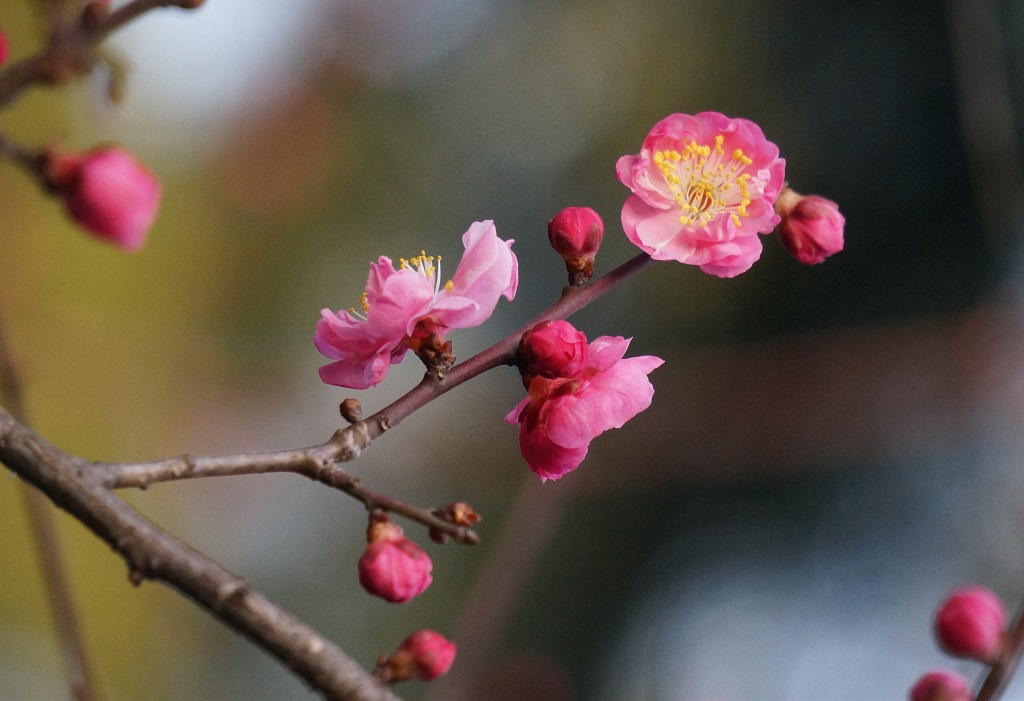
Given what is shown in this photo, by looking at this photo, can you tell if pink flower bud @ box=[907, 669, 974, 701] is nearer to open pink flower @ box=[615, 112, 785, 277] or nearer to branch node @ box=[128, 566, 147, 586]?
open pink flower @ box=[615, 112, 785, 277]

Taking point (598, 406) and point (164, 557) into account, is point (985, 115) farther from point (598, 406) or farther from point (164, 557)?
point (164, 557)

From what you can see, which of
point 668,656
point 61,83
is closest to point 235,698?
point 668,656

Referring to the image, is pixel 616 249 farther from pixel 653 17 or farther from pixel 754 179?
pixel 754 179

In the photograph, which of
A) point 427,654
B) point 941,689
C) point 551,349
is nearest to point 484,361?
point 551,349

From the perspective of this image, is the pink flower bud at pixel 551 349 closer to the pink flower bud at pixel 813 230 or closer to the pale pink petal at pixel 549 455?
the pale pink petal at pixel 549 455

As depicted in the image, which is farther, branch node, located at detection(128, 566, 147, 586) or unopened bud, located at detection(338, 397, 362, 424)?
unopened bud, located at detection(338, 397, 362, 424)

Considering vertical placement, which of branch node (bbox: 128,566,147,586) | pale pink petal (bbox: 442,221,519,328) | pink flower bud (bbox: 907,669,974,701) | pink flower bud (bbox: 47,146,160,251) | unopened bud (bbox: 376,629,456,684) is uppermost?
pale pink petal (bbox: 442,221,519,328)

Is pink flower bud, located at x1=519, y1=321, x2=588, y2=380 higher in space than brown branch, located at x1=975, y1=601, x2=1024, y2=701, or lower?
higher

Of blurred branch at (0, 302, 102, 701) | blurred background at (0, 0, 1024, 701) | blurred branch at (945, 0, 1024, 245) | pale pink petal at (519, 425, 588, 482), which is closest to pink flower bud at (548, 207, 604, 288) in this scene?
pale pink petal at (519, 425, 588, 482)
